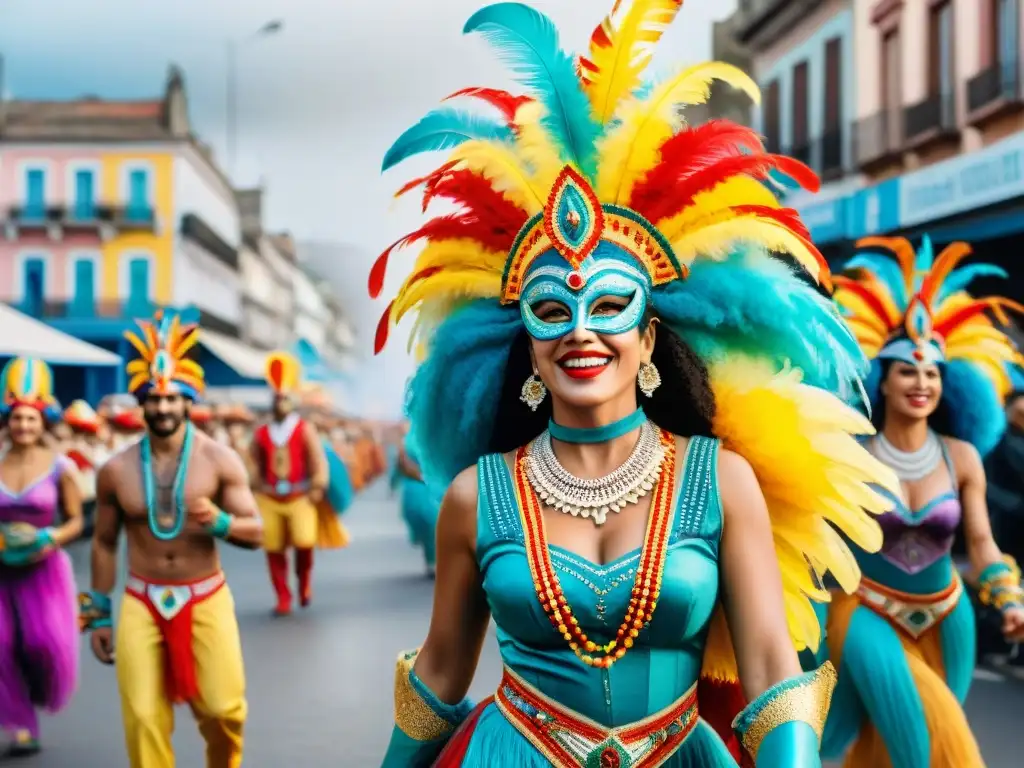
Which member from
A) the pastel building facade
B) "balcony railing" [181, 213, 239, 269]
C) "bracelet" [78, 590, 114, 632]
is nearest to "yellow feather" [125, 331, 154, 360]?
"bracelet" [78, 590, 114, 632]

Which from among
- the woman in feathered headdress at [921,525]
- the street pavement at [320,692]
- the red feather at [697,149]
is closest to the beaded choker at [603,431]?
the red feather at [697,149]

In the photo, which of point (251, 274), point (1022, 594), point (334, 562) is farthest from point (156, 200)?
point (1022, 594)

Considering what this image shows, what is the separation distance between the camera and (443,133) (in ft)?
12.4

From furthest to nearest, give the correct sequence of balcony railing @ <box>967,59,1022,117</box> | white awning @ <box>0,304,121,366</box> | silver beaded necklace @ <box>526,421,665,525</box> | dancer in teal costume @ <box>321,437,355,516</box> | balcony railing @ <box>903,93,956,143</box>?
balcony railing @ <box>903,93,956,143</box>
white awning @ <box>0,304,121,366</box>
balcony railing @ <box>967,59,1022,117</box>
dancer in teal costume @ <box>321,437,355,516</box>
silver beaded necklace @ <box>526,421,665,525</box>

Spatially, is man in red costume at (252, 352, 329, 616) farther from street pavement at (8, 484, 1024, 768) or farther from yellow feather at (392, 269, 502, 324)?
yellow feather at (392, 269, 502, 324)

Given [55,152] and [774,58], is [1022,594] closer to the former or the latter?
[774,58]

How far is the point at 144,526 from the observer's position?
22.4 ft

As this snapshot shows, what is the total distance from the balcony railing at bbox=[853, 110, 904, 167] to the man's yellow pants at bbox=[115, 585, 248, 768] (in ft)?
51.5

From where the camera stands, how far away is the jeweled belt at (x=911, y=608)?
6.12 metres

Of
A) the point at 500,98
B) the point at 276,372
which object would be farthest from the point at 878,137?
the point at 500,98

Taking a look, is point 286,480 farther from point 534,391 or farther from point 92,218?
point 92,218

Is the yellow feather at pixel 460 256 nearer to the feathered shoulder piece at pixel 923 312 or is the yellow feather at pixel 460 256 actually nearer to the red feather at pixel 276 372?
the feathered shoulder piece at pixel 923 312

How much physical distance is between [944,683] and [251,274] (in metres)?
79.8

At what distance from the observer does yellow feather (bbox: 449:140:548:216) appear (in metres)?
3.67
